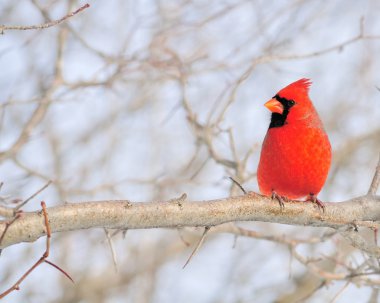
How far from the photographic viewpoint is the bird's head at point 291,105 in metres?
3.77

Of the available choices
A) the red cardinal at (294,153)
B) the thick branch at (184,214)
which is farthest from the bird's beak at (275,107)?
the thick branch at (184,214)

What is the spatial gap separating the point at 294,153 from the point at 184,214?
1.29 meters

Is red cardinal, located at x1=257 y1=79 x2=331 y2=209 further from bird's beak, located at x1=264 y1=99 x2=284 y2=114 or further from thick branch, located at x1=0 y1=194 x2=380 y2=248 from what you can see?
thick branch, located at x1=0 y1=194 x2=380 y2=248

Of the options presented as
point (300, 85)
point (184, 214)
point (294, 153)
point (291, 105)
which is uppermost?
point (300, 85)

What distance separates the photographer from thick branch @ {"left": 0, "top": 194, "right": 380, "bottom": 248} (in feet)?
7.23

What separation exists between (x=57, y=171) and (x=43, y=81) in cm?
212

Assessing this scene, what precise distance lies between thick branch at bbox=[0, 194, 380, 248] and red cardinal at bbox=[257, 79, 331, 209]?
56 centimetres

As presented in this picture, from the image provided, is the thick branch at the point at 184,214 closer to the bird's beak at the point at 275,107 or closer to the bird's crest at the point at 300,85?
the bird's beak at the point at 275,107

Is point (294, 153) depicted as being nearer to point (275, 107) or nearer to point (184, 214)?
point (275, 107)

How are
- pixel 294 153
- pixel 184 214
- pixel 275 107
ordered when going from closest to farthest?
pixel 184 214
pixel 294 153
pixel 275 107

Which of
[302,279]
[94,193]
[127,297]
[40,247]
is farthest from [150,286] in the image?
[94,193]

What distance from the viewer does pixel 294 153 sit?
142 inches

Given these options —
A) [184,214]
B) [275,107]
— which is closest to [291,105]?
[275,107]

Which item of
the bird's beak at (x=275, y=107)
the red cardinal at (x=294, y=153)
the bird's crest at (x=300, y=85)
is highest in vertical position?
the bird's crest at (x=300, y=85)
